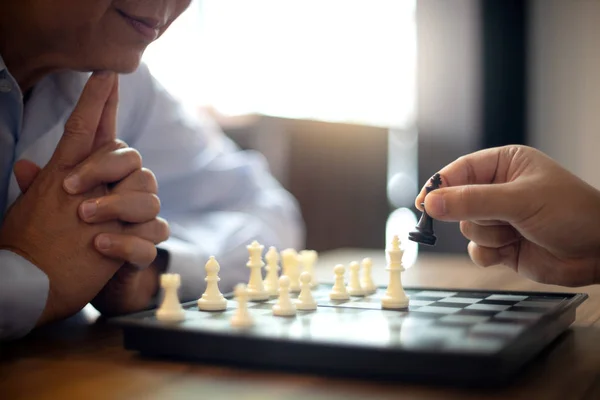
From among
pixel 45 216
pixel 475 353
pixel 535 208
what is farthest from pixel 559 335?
pixel 45 216

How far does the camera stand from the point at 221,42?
4.09 meters

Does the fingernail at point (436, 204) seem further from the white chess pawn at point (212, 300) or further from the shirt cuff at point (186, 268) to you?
the shirt cuff at point (186, 268)

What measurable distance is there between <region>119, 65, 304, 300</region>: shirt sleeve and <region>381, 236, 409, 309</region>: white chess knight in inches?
22.5

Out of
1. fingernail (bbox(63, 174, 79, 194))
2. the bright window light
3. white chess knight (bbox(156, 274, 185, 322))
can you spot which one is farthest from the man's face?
the bright window light

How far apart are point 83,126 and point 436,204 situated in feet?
1.90

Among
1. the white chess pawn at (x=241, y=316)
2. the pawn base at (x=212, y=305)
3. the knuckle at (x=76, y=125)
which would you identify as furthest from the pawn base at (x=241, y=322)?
the knuckle at (x=76, y=125)

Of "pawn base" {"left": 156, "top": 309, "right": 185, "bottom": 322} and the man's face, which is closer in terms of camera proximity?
"pawn base" {"left": 156, "top": 309, "right": 185, "bottom": 322}

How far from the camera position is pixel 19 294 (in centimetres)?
97

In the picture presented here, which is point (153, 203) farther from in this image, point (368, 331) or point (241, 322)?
point (368, 331)

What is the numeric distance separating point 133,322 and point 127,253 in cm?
25

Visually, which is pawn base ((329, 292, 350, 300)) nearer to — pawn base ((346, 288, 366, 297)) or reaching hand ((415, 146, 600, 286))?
pawn base ((346, 288, 366, 297))

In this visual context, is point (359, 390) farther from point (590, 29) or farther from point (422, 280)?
point (590, 29)

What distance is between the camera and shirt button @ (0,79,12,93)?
4.11ft

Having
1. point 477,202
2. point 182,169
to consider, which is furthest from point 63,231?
point 182,169
